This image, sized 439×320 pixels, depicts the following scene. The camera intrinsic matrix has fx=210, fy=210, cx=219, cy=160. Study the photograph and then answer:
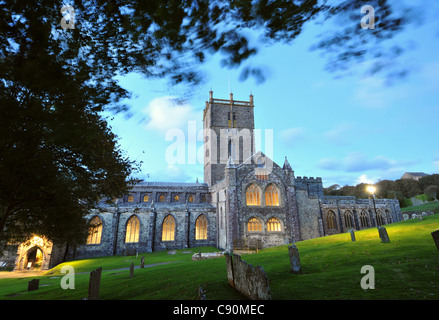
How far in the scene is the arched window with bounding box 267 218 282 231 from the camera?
2605 cm

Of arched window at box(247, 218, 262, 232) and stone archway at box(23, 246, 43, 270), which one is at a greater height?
arched window at box(247, 218, 262, 232)

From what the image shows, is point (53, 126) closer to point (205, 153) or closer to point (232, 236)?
point (232, 236)

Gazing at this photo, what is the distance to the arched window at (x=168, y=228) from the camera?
93.6ft

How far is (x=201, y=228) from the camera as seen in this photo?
97.3 ft

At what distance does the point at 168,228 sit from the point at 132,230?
183 inches

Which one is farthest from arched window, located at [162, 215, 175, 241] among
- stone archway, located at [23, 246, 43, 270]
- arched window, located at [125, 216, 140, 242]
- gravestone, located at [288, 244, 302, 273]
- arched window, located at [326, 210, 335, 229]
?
gravestone, located at [288, 244, 302, 273]

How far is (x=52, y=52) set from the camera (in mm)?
4223

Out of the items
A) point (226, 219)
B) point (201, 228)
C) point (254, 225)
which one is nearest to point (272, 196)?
point (254, 225)

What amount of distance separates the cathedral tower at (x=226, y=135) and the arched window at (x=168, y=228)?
10.4m

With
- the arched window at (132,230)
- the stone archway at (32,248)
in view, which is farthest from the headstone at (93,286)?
the arched window at (132,230)

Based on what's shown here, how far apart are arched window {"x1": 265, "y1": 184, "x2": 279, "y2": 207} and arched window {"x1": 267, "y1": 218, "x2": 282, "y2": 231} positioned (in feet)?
6.35

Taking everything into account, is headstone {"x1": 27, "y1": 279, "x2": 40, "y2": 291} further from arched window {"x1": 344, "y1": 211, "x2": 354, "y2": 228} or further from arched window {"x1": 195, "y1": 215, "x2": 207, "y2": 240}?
arched window {"x1": 344, "y1": 211, "x2": 354, "y2": 228}

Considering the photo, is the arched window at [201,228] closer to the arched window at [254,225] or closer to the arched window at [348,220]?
the arched window at [254,225]
